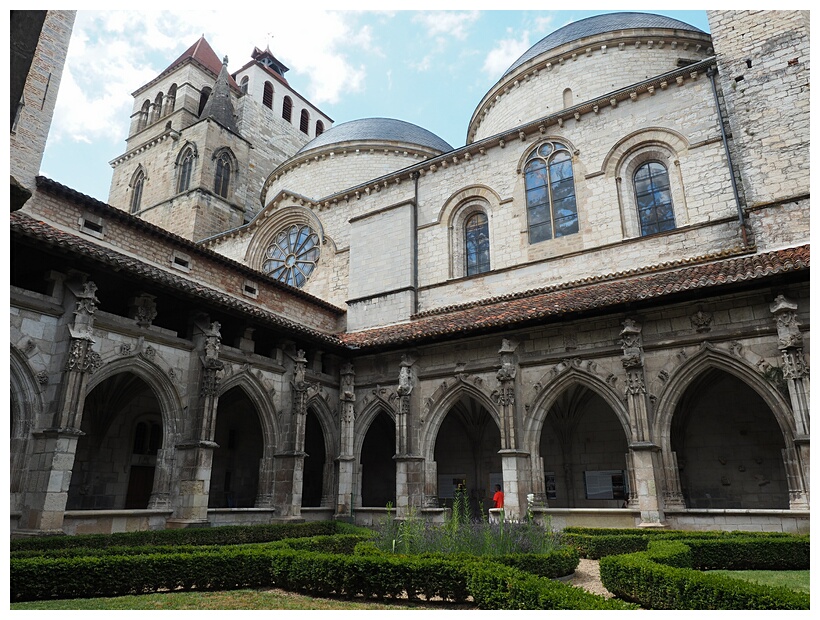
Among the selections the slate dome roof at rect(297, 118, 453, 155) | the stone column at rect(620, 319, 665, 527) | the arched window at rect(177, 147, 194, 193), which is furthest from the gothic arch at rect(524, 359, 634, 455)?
the arched window at rect(177, 147, 194, 193)

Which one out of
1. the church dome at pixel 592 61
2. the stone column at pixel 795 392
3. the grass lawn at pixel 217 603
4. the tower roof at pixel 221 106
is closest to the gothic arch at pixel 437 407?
the stone column at pixel 795 392

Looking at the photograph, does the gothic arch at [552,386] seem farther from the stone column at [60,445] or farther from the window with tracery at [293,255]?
the window with tracery at [293,255]

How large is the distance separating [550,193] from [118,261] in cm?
1280

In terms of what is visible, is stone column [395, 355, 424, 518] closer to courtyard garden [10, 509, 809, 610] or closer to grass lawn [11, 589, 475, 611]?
courtyard garden [10, 509, 809, 610]

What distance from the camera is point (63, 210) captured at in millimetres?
16078

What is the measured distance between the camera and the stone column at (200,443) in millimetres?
12047

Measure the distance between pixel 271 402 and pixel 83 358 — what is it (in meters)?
5.06

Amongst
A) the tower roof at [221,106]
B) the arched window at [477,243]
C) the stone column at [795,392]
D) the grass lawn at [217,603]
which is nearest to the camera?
the grass lawn at [217,603]

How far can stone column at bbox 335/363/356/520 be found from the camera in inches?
620

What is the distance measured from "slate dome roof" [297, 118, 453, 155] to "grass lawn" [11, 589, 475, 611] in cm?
2243

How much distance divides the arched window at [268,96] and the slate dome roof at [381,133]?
1415 centimetres

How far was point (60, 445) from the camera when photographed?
9961 mm

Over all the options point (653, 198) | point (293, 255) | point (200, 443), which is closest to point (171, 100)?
point (293, 255)
